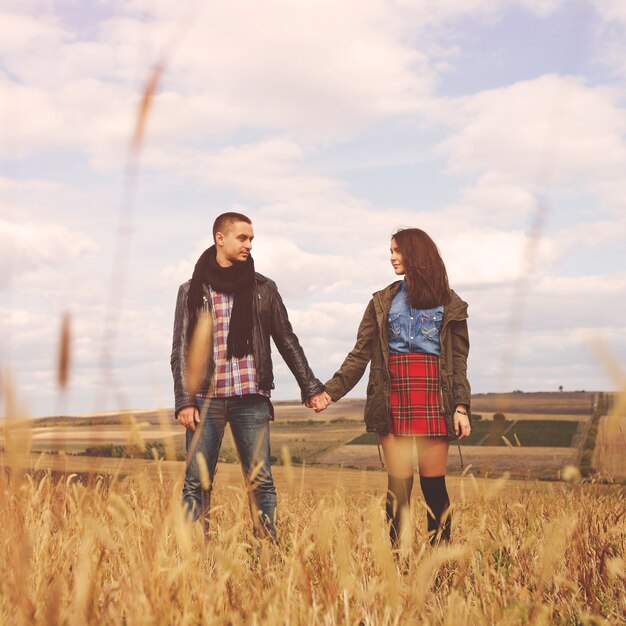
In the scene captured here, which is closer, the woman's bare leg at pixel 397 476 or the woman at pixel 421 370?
the woman's bare leg at pixel 397 476

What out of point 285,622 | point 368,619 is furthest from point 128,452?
point 368,619

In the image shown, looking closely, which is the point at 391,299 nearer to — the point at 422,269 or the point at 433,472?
the point at 422,269

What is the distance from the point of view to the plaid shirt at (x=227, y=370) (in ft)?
13.9

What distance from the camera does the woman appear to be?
13.6 ft

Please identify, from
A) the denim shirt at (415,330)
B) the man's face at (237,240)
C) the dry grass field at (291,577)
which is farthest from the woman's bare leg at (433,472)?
the man's face at (237,240)

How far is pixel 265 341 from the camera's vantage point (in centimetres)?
448

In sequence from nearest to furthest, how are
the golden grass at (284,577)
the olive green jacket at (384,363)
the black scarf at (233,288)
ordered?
the golden grass at (284,577)
the olive green jacket at (384,363)
the black scarf at (233,288)

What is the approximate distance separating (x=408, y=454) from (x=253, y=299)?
4.60 feet

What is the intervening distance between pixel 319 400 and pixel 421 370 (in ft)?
2.14

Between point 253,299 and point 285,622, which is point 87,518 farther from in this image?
point 253,299

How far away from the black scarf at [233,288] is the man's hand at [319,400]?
486 millimetres

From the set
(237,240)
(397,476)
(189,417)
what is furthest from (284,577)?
(237,240)

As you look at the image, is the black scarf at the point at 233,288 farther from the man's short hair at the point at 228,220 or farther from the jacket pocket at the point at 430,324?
the jacket pocket at the point at 430,324

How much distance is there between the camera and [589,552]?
3.35 metres
